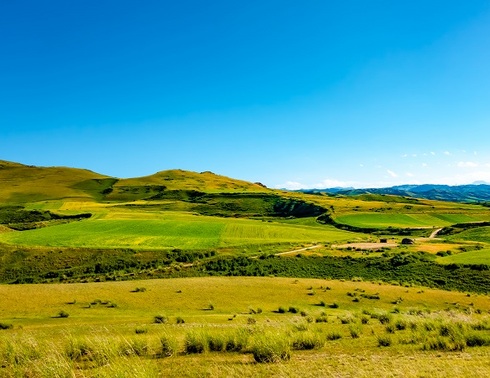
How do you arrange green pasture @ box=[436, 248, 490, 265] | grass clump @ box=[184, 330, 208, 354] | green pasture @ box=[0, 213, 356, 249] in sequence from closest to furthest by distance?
1. grass clump @ box=[184, 330, 208, 354]
2. green pasture @ box=[436, 248, 490, 265]
3. green pasture @ box=[0, 213, 356, 249]

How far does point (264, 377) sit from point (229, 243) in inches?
2419

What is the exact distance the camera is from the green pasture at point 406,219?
116594 mm

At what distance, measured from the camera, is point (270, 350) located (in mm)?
12109

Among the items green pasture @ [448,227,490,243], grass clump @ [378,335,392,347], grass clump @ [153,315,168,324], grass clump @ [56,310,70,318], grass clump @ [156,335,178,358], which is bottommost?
green pasture @ [448,227,490,243]

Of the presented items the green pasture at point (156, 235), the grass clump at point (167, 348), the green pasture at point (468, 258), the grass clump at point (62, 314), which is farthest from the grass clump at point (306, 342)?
the green pasture at point (156, 235)

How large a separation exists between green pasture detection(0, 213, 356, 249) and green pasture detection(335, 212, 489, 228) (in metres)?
34.3

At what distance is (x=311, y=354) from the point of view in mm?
12898

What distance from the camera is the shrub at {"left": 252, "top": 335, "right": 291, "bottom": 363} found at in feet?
39.1

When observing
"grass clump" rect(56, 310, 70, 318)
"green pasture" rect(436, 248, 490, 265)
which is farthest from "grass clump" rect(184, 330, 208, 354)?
"green pasture" rect(436, 248, 490, 265)

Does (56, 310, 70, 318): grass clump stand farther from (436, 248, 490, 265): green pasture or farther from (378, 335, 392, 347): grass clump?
(436, 248, 490, 265): green pasture

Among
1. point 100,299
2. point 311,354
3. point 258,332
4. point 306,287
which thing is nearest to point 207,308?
point 100,299

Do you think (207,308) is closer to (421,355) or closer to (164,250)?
(421,355)

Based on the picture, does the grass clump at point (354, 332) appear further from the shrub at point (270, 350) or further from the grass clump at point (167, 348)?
the grass clump at point (167, 348)

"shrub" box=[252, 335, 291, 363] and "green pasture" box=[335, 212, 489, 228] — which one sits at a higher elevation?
"shrub" box=[252, 335, 291, 363]
